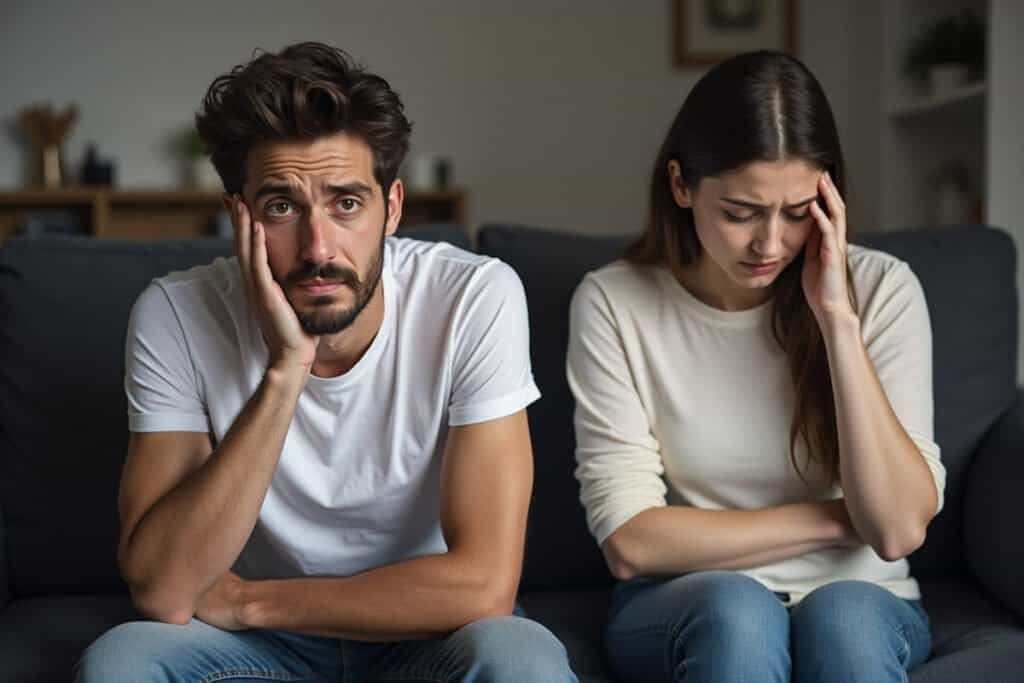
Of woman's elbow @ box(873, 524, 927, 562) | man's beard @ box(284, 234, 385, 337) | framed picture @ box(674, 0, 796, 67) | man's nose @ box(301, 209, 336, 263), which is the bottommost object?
woman's elbow @ box(873, 524, 927, 562)

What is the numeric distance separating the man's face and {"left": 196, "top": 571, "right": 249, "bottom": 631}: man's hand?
0.34 m

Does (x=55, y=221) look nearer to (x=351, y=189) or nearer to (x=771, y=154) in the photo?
(x=351, y=189)

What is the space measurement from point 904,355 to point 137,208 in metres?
3.55

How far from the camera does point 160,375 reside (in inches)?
62.9

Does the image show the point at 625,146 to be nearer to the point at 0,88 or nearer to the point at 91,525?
the point at 0,88

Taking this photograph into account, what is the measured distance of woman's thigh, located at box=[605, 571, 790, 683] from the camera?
56.9 inches

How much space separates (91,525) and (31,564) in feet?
0.36

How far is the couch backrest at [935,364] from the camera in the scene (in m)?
1.99

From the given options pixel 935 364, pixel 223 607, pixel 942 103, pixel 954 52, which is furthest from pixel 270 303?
pixel 954 52

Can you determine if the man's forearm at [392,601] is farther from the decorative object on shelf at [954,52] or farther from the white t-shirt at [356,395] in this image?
the decorative object on shelf at [954,52]

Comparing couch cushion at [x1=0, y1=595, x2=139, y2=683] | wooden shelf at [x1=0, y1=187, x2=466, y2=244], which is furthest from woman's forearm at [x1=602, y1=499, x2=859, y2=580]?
wooden shelf at [x1=0, y1=187, x2=466, y2=244]

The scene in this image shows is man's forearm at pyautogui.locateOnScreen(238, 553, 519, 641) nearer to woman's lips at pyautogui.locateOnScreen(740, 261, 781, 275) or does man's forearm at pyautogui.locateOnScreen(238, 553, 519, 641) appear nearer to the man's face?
the man's face

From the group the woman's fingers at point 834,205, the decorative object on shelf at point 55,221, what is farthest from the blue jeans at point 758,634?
the decorative object on shelf at point 55,221

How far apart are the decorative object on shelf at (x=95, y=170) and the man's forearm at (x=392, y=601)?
3.37m
